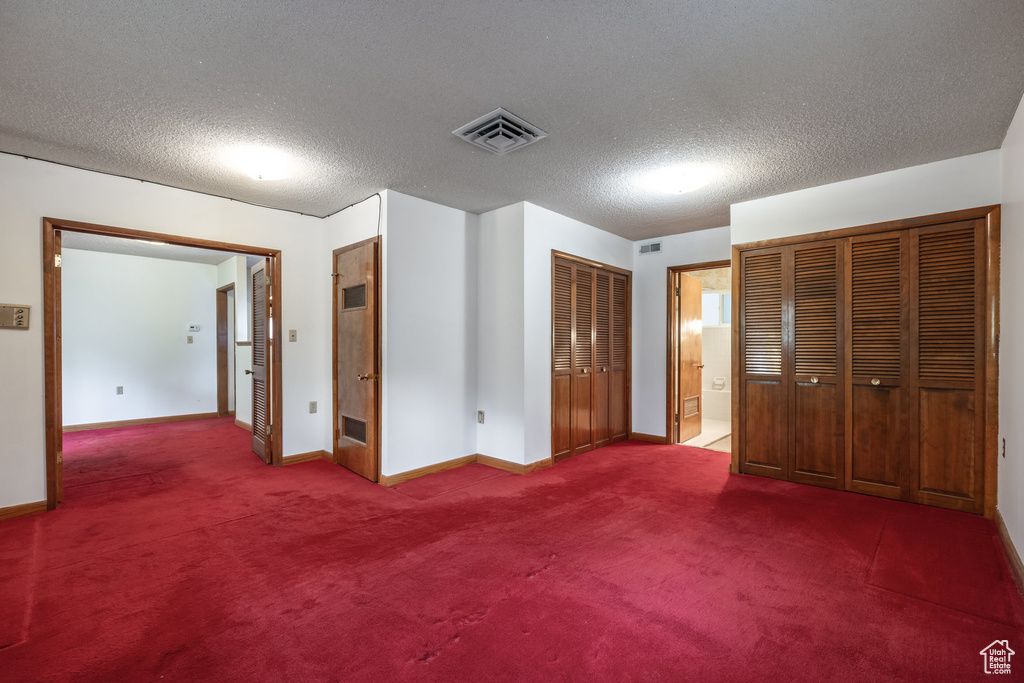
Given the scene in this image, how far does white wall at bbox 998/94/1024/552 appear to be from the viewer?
2473mm

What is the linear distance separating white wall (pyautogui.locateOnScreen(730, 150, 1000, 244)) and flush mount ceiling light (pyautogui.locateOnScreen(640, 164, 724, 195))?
768 mm

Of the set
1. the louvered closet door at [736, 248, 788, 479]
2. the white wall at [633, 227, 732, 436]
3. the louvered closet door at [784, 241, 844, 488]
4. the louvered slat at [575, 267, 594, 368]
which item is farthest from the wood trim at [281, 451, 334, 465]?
the louvered closet door at [784, 241, 844, 488]

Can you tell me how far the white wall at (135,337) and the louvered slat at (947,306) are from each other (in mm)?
8798

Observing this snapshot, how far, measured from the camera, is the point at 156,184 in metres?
3.76

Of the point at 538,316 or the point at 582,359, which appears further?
the point at 582,359

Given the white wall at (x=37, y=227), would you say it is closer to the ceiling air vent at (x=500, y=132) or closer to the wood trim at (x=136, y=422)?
the ceiling air vent at (x=500, y=132)

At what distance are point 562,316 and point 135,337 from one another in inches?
251

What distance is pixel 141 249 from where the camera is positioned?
649 centimetres

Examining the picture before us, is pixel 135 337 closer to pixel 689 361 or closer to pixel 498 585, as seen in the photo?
pixel 498 585

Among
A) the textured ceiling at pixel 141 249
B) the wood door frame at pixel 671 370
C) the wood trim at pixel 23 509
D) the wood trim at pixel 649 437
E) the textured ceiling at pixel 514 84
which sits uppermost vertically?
the textured ceiling at pixel 514 84

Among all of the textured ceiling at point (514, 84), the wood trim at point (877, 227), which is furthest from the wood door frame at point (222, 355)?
the wood trim at point (877, 227)

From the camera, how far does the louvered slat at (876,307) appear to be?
3.49 m

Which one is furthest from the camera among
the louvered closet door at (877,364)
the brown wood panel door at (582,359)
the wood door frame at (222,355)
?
the wood door frame at (222,355)

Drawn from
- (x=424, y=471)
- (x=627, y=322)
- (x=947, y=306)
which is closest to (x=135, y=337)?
(x=424, y=471)
